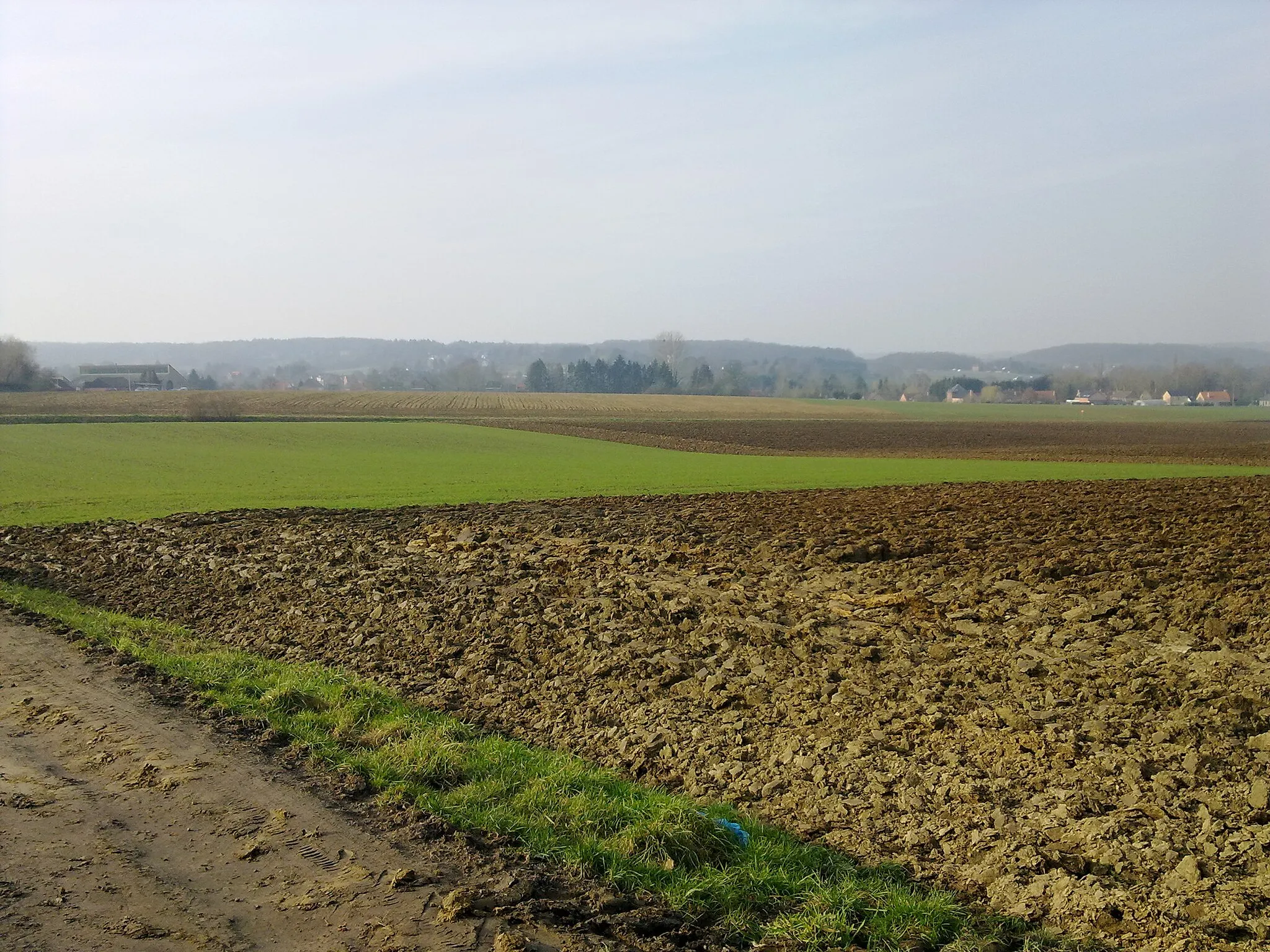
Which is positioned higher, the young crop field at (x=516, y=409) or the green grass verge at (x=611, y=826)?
the young crop field at (x=516, y=409)

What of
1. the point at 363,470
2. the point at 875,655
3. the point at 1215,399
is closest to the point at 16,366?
the point at 363,470

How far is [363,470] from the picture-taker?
3888 centimetres

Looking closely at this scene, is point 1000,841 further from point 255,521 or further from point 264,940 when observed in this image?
point 255,521

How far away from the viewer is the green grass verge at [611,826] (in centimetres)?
663

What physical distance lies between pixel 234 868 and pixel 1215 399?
198890mm

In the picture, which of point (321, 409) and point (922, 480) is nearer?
point (922, 480)

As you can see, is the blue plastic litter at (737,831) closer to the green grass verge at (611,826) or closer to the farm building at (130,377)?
the green grass verge at (611,826)

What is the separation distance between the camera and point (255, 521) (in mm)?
23500

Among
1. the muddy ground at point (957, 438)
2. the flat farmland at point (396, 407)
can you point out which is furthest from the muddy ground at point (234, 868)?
the flat farmland at point (396, 407)

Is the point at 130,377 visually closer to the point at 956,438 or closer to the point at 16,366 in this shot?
the point at 16,366

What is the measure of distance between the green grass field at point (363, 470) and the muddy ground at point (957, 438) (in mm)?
7168

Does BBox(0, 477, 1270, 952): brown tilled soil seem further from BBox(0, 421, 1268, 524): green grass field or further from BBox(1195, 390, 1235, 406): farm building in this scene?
BBox(1195, 390, 1235, 406): farm building

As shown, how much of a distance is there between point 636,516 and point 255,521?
28.6 feet

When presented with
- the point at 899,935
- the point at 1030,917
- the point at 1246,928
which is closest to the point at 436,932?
the point at 899,935
